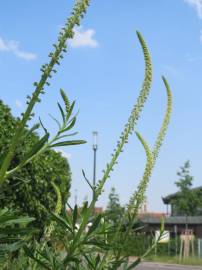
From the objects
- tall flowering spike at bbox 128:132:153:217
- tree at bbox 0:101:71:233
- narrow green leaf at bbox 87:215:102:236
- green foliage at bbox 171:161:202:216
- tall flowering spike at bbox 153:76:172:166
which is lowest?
narrow green leaf at bbox 87:215:102:236

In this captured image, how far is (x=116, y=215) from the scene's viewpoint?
98.3 inches

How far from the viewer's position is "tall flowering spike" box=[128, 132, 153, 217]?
2.40 meters

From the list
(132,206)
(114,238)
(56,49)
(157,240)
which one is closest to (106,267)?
(114,238)

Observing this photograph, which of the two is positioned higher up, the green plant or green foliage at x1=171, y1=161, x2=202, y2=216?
green foliage at x1=171, y1=161, x2=202, y2=216

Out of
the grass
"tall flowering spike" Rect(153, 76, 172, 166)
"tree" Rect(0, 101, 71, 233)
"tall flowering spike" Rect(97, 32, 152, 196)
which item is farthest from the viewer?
the grass

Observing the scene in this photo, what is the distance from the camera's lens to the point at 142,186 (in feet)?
7.93

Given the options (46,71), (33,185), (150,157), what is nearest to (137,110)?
(150,157)

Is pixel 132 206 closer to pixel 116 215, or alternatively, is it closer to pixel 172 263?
pixel 116 215

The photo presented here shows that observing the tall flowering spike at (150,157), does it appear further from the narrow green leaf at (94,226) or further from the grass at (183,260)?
the grass at (183,260)

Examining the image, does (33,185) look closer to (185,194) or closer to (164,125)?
(164,125)

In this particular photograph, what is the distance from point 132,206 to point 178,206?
44.0m

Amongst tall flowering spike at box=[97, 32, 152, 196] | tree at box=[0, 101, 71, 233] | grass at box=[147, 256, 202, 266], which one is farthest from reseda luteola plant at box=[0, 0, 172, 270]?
grass at box=[147, 256, 202, 266]

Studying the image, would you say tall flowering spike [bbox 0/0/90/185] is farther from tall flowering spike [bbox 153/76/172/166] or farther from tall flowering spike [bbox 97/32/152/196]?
tall flowering spike [bbox 153/76/172/166]

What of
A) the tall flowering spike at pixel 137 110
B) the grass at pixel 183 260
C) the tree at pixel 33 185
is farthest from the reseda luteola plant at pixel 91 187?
the grass at pixel 183 260
